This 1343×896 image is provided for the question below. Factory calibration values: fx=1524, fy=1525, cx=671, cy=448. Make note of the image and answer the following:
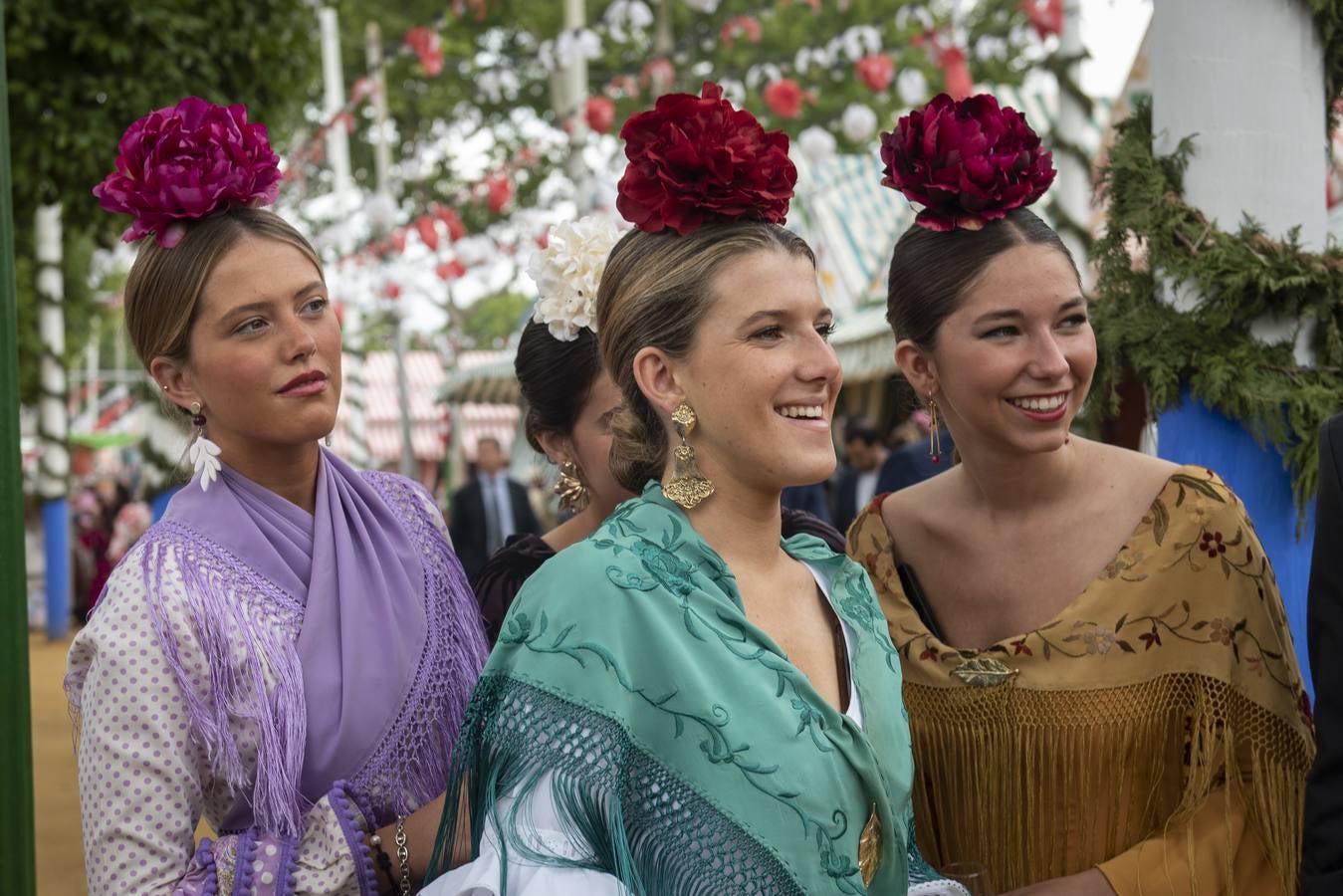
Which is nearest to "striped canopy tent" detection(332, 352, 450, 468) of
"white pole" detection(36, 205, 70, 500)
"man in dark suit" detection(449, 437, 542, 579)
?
"white pole" detection(36, 205, 70, 500)

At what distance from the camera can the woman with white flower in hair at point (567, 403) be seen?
3.16 meters

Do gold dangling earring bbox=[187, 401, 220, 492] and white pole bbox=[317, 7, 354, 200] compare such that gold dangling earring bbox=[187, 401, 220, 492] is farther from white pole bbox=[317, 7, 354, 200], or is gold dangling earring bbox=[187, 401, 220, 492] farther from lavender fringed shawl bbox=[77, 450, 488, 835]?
white pole bbox=[317, 7, 354, 200]

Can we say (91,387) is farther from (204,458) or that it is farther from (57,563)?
(204,458)

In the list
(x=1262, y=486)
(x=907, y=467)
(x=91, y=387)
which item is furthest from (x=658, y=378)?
(x=91, y=387)

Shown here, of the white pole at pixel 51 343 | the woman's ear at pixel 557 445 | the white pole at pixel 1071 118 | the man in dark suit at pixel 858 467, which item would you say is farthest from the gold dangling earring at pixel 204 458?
the white pole at pixel 51 343

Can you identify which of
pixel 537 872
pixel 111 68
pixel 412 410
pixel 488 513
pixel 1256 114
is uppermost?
pixel 111 68

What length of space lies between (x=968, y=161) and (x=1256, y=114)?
86 cm

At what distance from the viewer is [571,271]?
10.4ft

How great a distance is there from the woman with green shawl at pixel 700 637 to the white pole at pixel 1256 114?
129 centimetres

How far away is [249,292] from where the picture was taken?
8.60 ft

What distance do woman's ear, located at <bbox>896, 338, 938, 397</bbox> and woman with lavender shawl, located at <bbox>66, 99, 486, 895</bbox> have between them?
956 millimetres

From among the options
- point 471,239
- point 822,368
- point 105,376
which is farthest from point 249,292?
point 105,376

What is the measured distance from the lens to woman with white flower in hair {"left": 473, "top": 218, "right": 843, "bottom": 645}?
125 inches

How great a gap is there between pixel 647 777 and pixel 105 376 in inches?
2479
